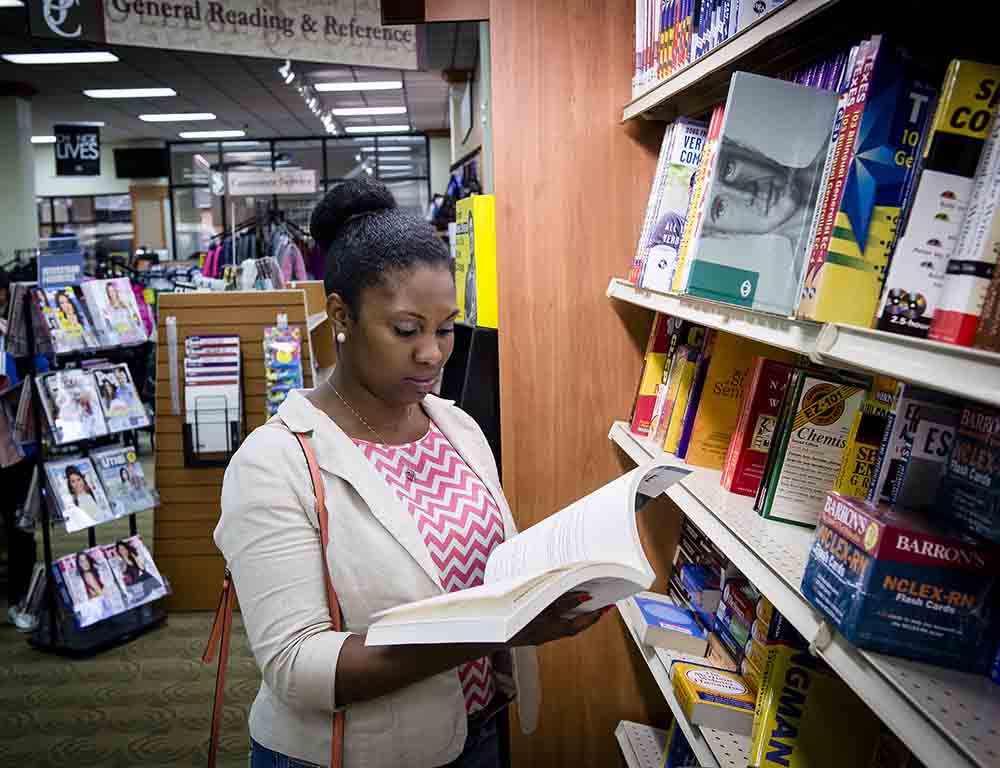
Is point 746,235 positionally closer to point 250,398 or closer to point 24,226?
point 250,398

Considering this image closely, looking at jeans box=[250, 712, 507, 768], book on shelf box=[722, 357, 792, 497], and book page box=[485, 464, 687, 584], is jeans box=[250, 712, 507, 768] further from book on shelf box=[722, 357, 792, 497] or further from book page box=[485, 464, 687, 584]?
book on shelf box=[722, 357, 792, 497]

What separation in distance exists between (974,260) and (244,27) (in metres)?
3.16

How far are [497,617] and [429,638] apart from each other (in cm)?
10

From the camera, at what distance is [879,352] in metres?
0.91

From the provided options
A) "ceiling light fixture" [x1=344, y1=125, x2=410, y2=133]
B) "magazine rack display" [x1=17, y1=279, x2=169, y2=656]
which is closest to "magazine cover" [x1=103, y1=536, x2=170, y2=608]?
"magazine rack display" [x1=17, y1=279, x2=169, y2=656]

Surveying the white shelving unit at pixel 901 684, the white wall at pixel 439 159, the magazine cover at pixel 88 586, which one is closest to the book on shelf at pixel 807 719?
the white shelving unit at pixel 901 684

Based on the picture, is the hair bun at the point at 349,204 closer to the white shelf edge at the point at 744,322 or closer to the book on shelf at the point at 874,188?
the white shelf edge at the point at 744,322

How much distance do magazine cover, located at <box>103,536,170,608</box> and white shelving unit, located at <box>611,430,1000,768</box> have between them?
3.48m

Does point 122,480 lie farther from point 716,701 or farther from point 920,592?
point 920,592

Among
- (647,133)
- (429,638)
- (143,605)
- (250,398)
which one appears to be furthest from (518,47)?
(143,605)

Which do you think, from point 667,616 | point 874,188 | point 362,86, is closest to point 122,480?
point 667,616

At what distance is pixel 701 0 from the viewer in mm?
1721

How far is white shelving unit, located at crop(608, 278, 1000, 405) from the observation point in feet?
2.43

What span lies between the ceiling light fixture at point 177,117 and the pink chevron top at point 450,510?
1311cm
